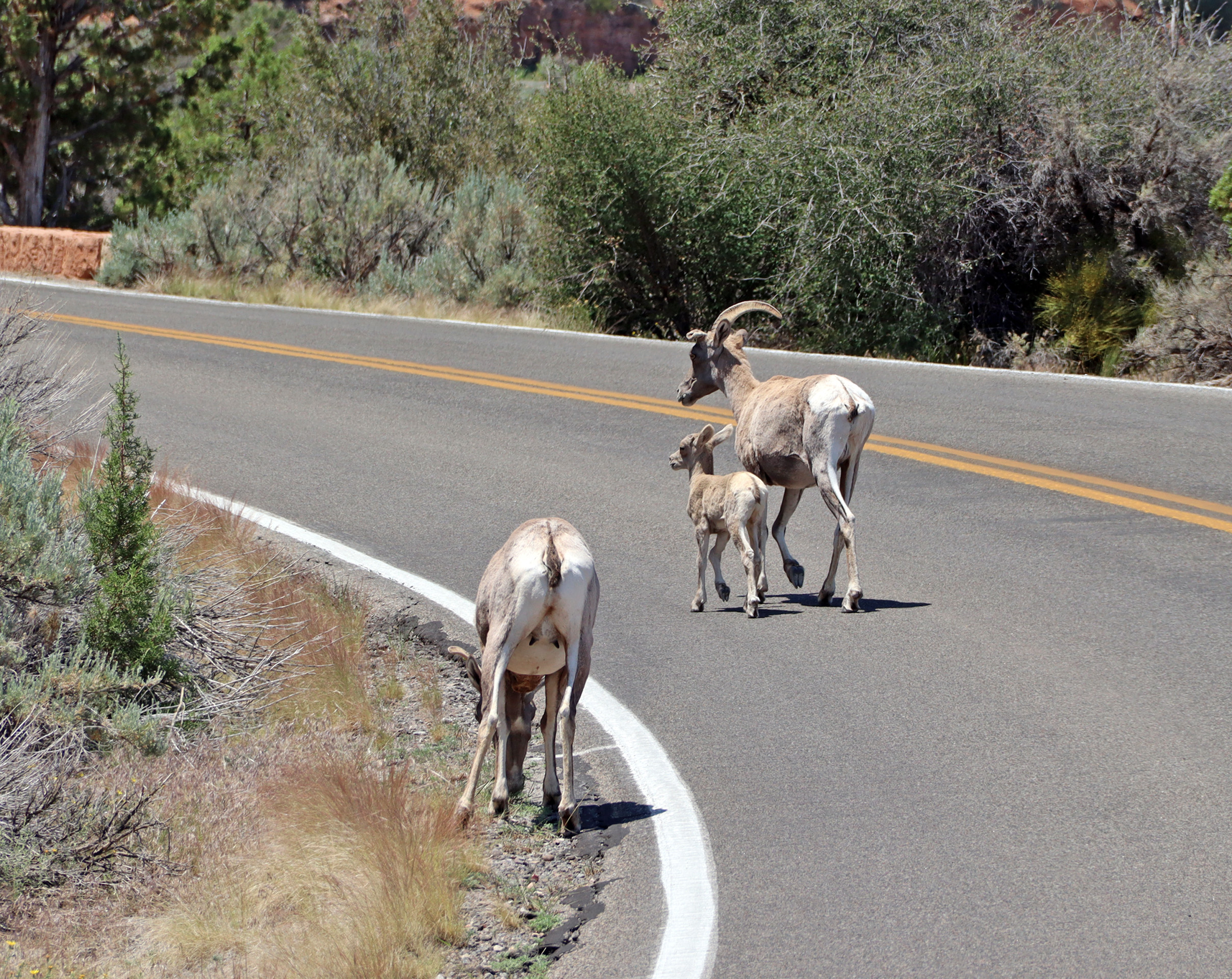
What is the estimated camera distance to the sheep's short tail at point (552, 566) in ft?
18.6

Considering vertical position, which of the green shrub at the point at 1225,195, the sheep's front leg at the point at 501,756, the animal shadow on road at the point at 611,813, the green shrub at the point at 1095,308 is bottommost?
the animal shadow on road at the point at 611,813

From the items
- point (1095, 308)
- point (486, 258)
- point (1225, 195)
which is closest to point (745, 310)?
point (1225, 195)

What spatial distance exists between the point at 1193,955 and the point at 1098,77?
1889cm

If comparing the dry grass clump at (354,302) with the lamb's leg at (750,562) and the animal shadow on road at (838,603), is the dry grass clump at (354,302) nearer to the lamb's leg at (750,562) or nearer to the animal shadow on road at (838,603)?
the animal shadow on road at (838,603)

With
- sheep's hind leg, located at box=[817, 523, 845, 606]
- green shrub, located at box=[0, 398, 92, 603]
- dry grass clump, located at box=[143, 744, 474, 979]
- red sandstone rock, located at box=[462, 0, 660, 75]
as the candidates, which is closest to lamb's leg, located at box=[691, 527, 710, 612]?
sheep's hind leg, located at box=[817, 523, 845, 606]

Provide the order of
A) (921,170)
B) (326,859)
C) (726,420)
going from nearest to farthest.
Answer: (326,859) < (726,420) < (921,170)

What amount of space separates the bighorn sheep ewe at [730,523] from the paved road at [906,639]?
0.19 m

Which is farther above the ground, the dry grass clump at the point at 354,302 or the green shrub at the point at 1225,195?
the green shrub at the point at 1225,195

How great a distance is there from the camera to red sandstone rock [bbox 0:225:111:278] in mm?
29578

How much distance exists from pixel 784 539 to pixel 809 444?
33.0 inches

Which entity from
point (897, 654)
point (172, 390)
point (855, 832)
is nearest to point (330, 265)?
point (172, 390)

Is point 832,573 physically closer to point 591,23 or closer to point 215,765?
point 215,765

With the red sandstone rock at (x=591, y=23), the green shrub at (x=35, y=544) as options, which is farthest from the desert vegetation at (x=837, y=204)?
the red sandstone rock at (x=591, y=23)

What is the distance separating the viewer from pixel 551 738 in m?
6.09
